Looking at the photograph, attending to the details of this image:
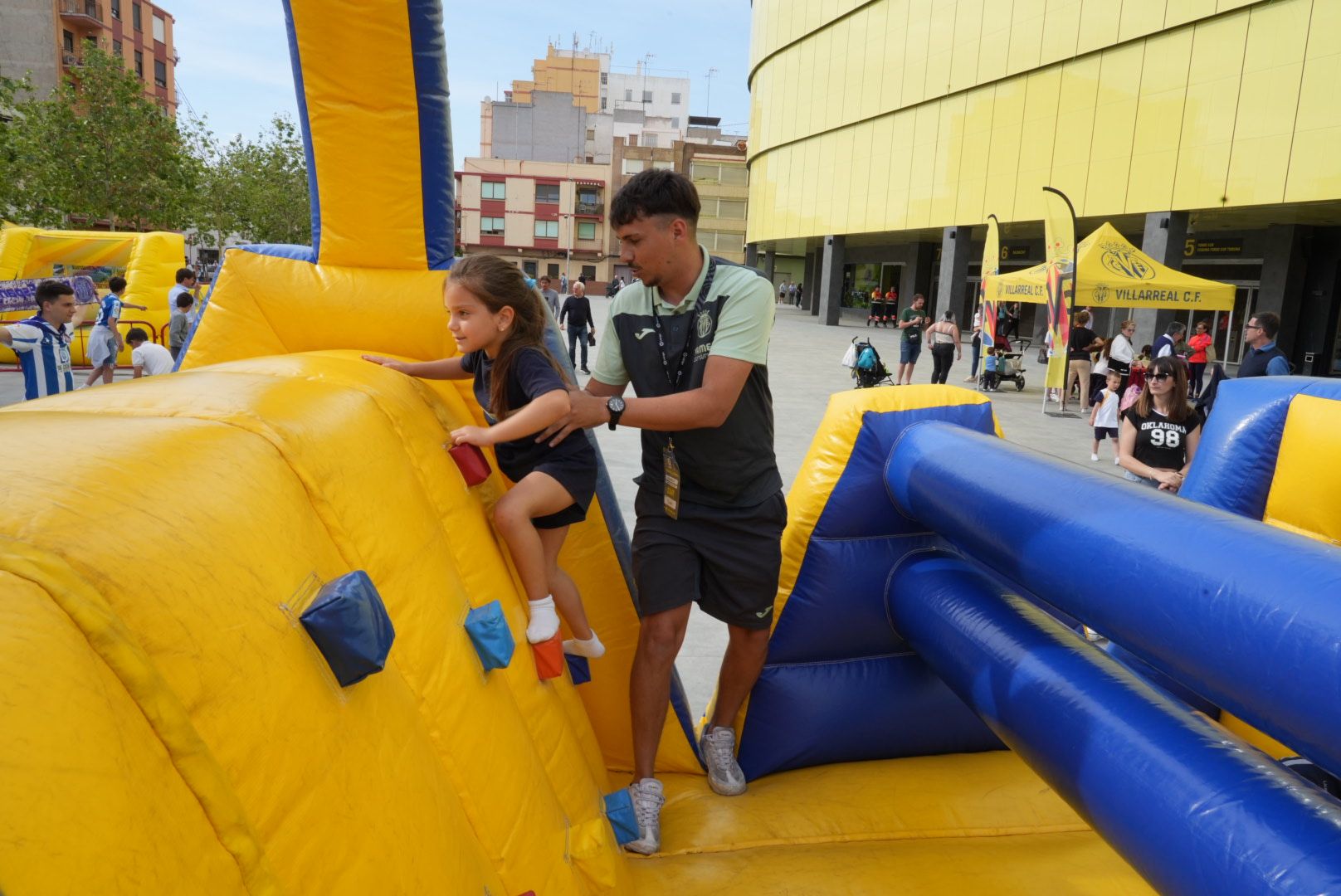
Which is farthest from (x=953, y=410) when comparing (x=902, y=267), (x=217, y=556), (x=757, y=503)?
(x=902, y=267)

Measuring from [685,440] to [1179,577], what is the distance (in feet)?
4.16

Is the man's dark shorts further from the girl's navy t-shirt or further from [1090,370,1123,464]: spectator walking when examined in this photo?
[1090,370,1123,464]: spectator walking

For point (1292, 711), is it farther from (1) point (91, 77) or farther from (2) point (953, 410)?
(1) point (91, 77)

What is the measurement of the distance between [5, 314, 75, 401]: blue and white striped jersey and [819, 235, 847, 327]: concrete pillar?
84.8 ft

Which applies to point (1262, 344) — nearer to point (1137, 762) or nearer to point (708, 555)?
point (708, 555)

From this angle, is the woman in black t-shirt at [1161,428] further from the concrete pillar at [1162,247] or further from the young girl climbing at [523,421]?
the concrete pillar at [1162,247]

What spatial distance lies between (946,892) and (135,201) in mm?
24293

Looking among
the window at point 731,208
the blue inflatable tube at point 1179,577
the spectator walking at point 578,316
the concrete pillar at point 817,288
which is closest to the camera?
the blue inflatable tube at point 1179,577

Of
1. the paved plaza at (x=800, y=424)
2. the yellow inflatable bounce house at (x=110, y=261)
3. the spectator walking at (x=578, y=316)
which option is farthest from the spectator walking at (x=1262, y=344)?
the yellow inflatable bounce house at (x=110, y=261)

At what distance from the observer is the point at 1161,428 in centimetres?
521

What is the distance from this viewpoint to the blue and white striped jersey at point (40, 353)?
24.4 feet

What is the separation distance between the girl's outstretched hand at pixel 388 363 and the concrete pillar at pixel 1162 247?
18001 millimetres

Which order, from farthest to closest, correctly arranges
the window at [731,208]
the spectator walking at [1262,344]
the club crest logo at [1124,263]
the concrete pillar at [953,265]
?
the window at [731,208] → the concrete pillar at [953,265] → the club crest logo at [1124,263] → the spectator walking at [1262,344]

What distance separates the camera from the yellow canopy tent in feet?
42.3
